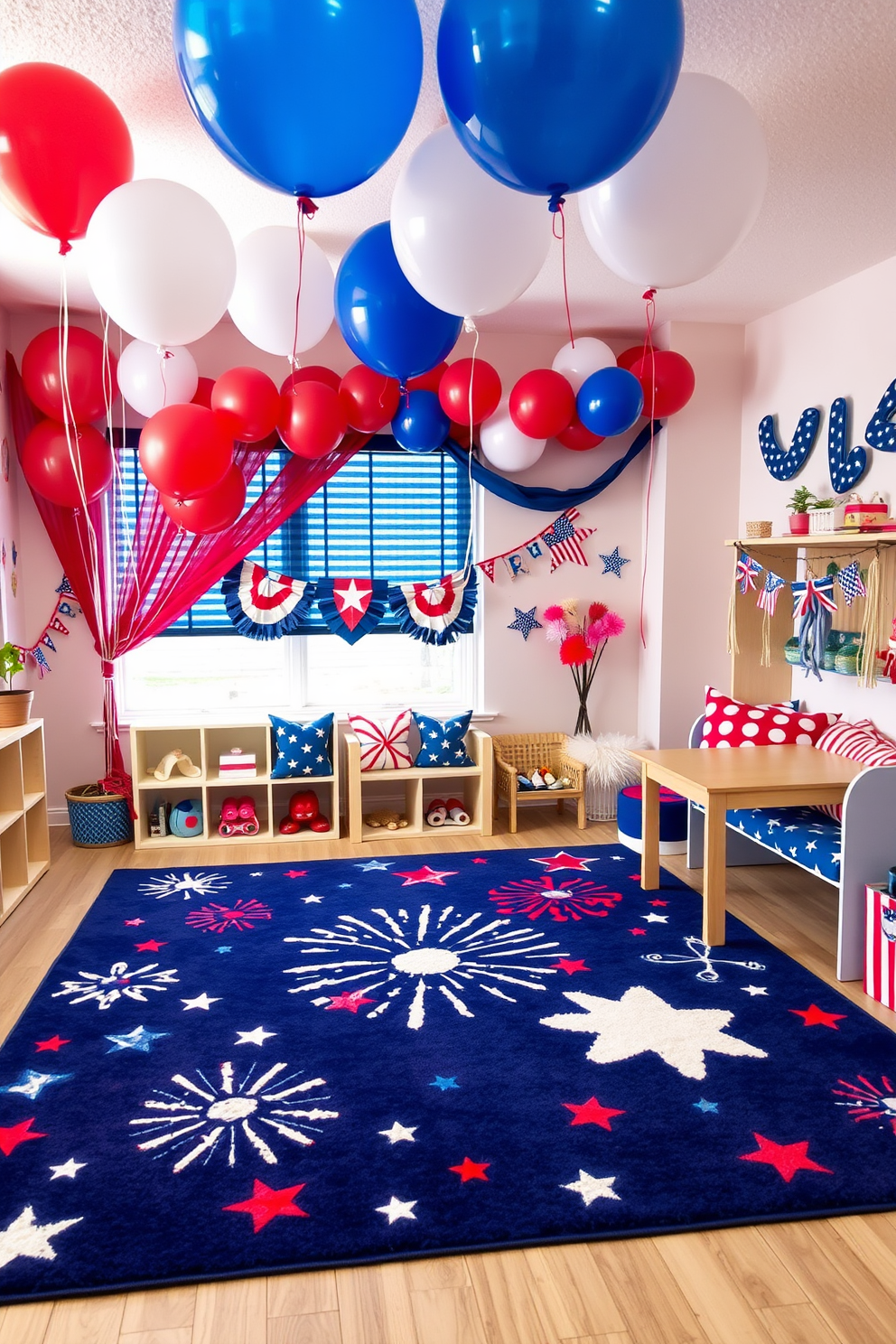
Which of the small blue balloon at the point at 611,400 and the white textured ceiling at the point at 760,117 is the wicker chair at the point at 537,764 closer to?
the small blue balloon at the point at 611,400

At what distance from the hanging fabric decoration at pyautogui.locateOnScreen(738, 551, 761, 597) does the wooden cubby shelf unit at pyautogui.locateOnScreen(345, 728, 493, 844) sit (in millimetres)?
1365

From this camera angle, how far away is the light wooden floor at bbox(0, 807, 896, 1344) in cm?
166

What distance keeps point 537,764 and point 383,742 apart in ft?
2.95

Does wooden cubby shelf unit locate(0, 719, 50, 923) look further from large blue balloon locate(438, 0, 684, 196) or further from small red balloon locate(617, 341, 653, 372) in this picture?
small red balloon locate(617, 341, 653, 372)

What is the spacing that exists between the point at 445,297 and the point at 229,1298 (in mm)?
2142

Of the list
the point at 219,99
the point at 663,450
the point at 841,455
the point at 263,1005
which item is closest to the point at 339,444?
the point at 663,450

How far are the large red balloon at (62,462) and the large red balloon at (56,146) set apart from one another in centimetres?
175

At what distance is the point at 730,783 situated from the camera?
3.21 m

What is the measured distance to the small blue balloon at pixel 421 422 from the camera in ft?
14.3

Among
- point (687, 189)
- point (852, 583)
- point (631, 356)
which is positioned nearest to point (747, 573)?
point (852, 583)

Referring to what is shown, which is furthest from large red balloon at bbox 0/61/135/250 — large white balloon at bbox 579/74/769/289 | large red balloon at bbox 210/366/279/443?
large red balloon at bbox 210/366/279/443

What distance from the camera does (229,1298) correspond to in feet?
5.70

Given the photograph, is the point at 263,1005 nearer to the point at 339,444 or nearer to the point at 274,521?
the point at 274,521

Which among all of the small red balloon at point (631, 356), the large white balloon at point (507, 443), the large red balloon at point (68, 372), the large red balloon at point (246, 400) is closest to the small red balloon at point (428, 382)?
the large white balloon at point (507, 443)
